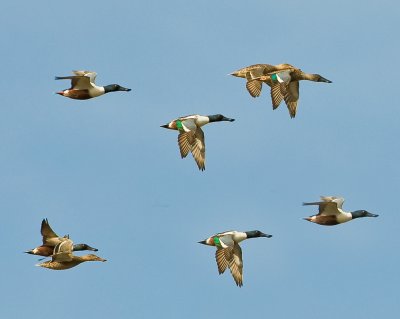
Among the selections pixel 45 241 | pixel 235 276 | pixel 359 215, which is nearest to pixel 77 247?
pixel 45 241

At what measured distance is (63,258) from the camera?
66625 mm

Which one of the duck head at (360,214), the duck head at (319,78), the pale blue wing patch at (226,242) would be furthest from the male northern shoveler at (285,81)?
the pale blue wing patch at (226,242)

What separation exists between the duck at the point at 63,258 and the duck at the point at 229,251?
4.98m

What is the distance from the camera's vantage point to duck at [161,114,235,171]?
229ft

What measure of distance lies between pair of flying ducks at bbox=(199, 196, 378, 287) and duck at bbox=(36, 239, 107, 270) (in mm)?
5007

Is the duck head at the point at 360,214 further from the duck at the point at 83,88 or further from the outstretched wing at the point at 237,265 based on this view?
the duck at the point at 83,88

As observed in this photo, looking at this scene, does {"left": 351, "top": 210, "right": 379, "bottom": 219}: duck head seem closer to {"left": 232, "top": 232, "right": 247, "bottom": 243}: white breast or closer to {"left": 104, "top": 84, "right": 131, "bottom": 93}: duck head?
{"left": 232, "top": 232, "right": 247, "bottom": 243}: white breast

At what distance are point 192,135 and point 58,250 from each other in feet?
24.0

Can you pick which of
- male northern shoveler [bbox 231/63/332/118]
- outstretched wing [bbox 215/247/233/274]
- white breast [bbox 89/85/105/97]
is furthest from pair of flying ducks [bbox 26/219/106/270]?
male northern shoveler [bbox 231/63/332/118]

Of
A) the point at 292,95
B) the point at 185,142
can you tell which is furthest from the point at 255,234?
the point at 292,95

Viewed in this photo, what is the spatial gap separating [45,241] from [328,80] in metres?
13.9

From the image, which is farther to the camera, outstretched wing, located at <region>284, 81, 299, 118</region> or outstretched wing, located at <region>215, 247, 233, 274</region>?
outstretched wing, located at <region>284, 81, 299, 118</region>

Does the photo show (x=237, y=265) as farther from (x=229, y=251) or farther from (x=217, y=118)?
(x=217, y=118)

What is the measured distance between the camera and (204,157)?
70.1 meters
